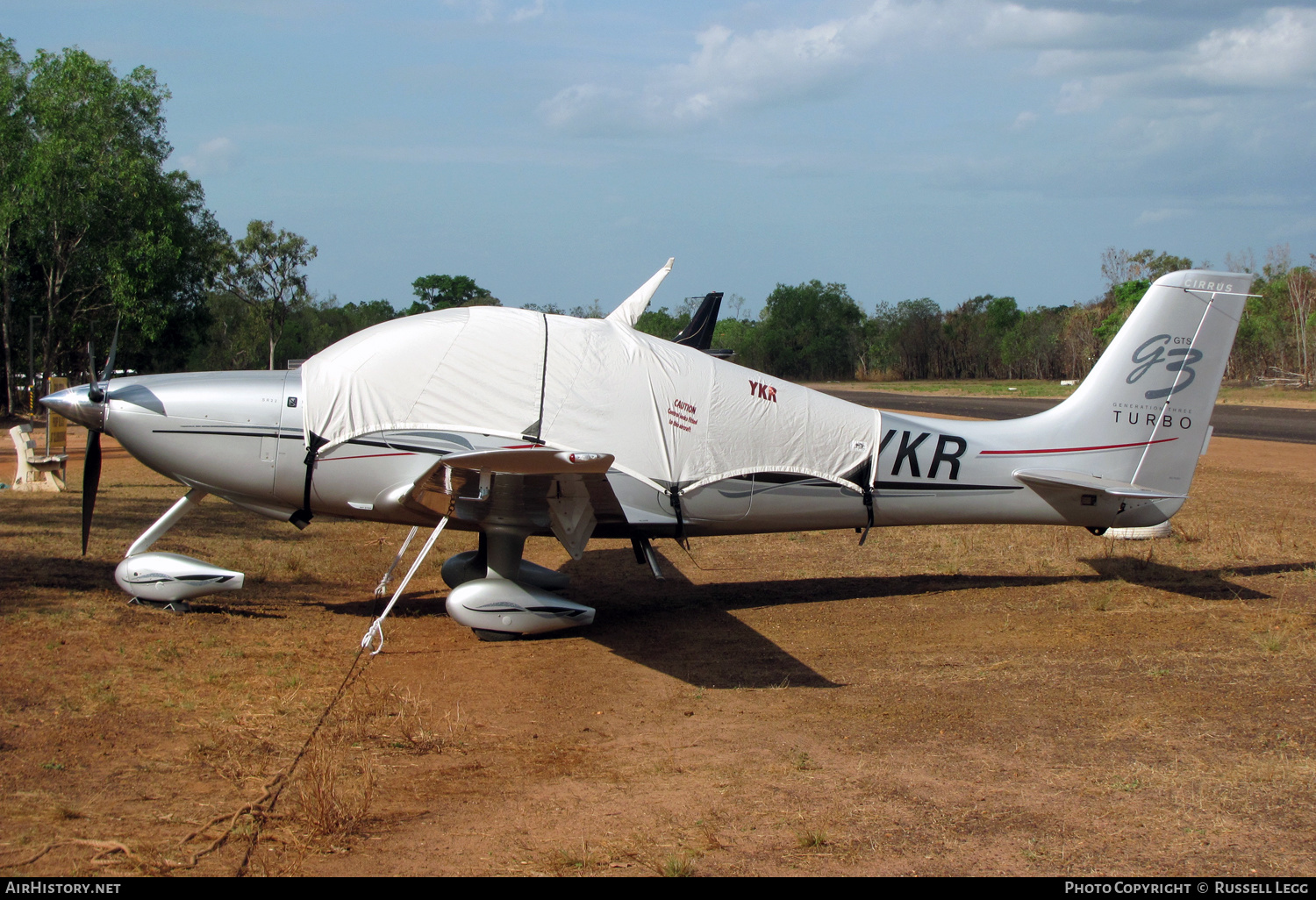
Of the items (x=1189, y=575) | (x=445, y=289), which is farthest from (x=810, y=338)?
(x=1189, y=575)

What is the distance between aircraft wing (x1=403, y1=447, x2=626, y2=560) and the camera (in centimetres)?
678

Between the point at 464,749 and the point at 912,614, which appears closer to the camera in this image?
the point at 464,749

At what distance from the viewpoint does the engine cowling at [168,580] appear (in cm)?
823

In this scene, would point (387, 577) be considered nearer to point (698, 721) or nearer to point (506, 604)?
Answer: point (506, 604)

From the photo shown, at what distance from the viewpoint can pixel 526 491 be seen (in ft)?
25.4

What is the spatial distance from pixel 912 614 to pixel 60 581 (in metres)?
8.52

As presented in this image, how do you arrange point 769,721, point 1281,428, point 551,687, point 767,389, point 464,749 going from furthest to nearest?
1. point 1281,428
2. point 767,389
3. point 551,687
4. point 769,721
5. point 464,749

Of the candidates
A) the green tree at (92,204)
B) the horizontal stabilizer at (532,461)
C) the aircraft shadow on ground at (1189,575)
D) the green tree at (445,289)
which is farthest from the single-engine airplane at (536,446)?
the green tree at (445,289)

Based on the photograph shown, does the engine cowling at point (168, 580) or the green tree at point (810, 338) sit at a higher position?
the green tree at point (810, 338)

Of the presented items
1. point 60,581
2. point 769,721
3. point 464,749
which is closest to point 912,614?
point 769,721

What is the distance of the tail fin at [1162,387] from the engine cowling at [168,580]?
8.41 meters

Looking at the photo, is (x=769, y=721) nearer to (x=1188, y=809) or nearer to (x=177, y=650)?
(x=1188, y=809)

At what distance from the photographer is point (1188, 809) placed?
4.70 meters

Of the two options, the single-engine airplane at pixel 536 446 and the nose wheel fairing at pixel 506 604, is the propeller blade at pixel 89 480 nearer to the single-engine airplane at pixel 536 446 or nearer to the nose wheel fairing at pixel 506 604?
the single-engine airplane at pixel 536 446
